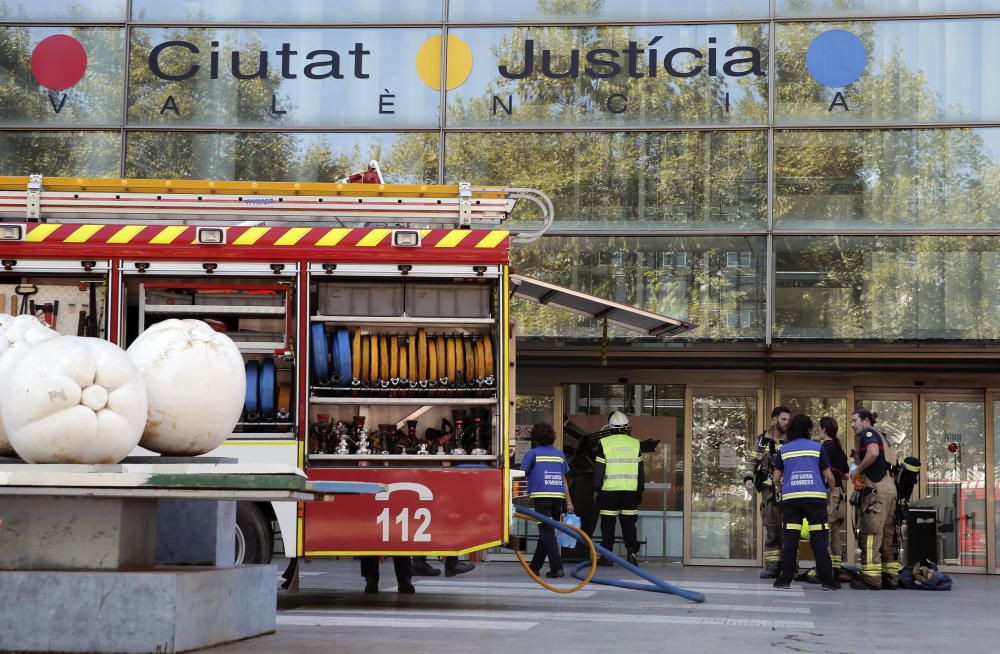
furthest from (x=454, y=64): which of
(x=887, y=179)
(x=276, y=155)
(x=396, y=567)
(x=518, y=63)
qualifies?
(x=396, y=567)

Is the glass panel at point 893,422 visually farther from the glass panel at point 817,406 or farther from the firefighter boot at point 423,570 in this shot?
the firefighter boot at point 423,570

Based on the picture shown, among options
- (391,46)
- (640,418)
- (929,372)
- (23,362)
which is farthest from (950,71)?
(23,362)

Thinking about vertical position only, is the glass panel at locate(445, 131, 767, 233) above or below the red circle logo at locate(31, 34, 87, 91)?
below

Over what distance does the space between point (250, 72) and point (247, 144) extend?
943 mm

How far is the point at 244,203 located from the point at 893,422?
9.52 m

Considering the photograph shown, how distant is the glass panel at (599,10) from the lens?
61.4 ft

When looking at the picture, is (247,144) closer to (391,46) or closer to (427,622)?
(391,46)

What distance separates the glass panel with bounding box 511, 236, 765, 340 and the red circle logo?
246 inches

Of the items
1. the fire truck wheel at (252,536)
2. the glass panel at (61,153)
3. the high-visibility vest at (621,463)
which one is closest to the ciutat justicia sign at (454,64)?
the glass panel at (61,153)

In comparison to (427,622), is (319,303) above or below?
above

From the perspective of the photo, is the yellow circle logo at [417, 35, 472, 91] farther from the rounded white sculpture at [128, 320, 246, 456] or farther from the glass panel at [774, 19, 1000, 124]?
the rounded white sculpture at [128, 320, 246, 456]

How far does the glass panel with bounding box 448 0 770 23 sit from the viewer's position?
18.7 meters

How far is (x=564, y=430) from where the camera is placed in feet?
59.8

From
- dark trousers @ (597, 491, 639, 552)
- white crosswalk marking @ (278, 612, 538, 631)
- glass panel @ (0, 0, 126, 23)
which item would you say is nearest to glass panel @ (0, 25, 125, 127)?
glass panel @ (0, 0, 126, 23)
